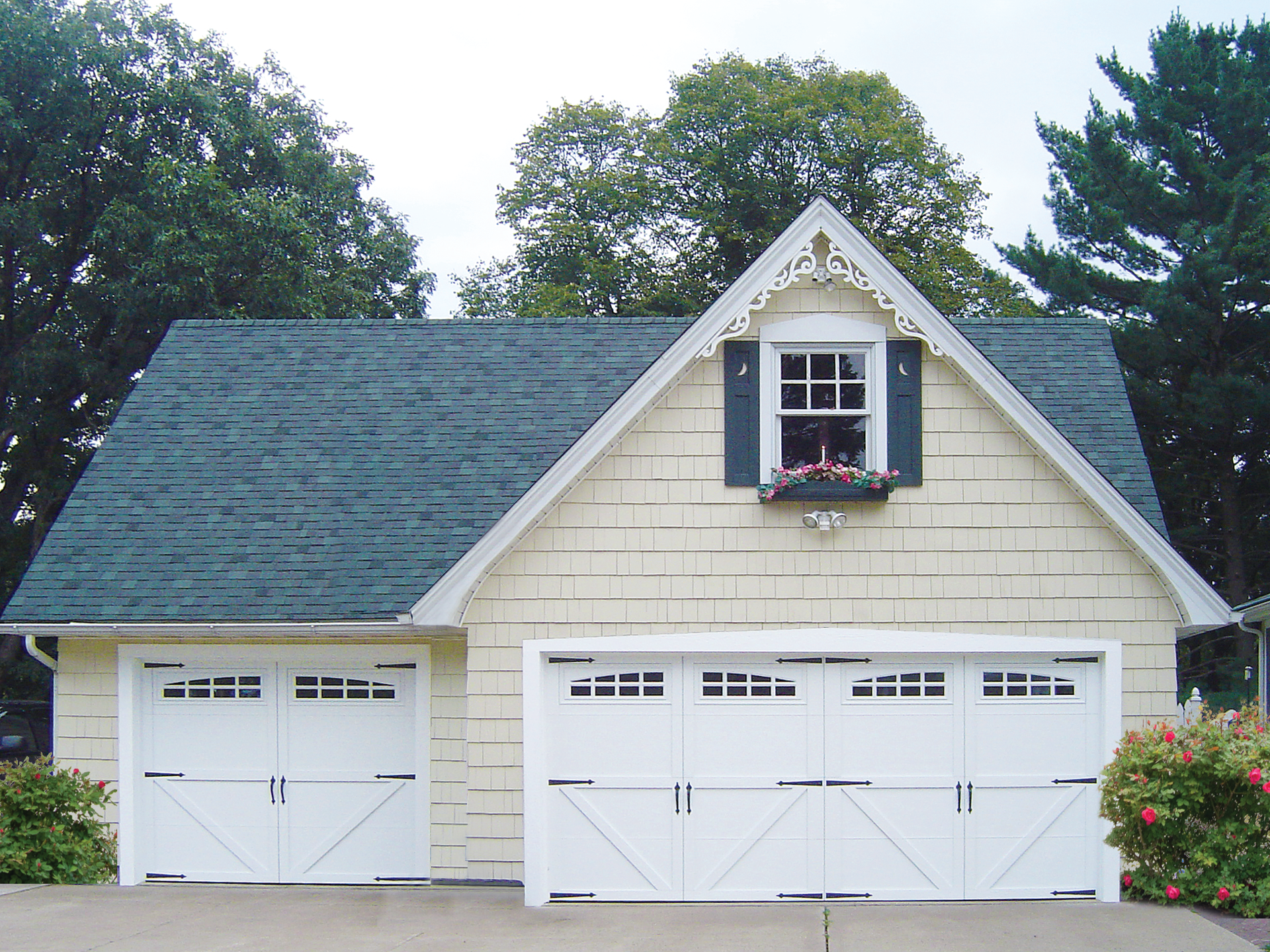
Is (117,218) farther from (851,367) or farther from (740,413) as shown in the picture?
(851,367)

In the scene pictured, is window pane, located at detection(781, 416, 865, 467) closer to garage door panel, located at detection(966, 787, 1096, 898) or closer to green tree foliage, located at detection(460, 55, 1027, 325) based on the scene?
garage door panel, located at detection(966, 787, 1096, 898)

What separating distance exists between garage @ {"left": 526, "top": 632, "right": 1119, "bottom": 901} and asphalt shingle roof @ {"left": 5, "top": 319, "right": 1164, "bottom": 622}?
213cm

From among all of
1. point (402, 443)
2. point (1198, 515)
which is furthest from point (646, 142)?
point (402, 443)

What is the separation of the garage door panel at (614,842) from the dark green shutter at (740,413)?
2.67 meters

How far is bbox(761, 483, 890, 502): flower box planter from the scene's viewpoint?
30.0ft

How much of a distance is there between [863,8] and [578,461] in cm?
2015

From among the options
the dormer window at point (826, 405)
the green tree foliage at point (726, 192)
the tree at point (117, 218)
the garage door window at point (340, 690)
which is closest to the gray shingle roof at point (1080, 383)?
the dormer window at point (826, 405)

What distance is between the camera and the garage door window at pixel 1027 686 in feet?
30.7

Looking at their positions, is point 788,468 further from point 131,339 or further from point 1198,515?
point 1198,515

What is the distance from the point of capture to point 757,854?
30.5 feet

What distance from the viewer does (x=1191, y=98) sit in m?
24.0

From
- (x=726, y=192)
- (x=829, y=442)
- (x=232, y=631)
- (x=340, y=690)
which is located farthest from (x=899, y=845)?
(x=726, y=192)

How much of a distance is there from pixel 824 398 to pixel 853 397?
0.24m

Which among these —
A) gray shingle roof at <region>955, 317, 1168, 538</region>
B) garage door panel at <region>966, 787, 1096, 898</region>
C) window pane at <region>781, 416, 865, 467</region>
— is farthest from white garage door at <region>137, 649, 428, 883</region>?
gray shingle roof at <region>955, 317, 1168, 538</region>
